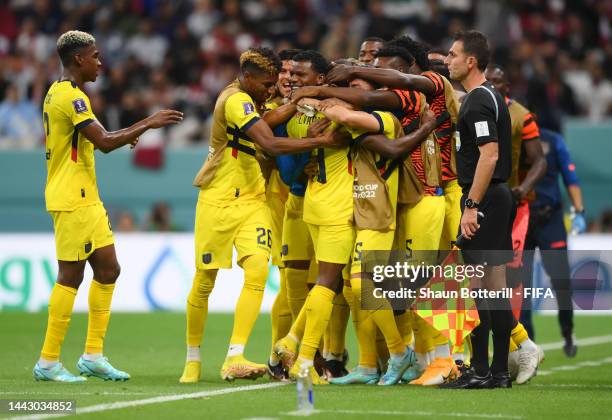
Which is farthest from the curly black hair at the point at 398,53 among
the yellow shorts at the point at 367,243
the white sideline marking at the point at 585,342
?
the white sideline marking at the point at 585,342

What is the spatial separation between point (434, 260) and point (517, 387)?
3.90 ft

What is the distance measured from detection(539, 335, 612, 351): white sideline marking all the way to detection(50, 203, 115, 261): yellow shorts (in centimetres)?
523

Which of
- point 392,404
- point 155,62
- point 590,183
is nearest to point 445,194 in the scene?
point 392,404

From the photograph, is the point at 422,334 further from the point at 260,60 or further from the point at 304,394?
the point at 260,60

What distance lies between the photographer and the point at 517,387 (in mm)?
8711

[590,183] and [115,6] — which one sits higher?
[115,6]

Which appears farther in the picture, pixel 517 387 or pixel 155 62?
pixel 155 62

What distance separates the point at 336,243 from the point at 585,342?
5140mm

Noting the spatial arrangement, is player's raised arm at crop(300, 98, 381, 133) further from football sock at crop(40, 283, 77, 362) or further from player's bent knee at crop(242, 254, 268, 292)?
football sock at crop(40, 283, 77, 362)

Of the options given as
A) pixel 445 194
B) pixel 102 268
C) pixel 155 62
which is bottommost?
pixel 102 268

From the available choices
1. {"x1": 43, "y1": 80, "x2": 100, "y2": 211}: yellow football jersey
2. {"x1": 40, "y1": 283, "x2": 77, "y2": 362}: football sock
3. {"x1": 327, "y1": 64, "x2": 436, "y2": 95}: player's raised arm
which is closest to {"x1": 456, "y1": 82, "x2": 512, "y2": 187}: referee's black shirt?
{"x1": 327, "y1": 64, "x2": 436, "y2": 95}: player's raised arm

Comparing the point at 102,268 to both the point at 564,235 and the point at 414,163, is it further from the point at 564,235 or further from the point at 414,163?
the point at 564,235

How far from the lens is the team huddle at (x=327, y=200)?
28.2 feet

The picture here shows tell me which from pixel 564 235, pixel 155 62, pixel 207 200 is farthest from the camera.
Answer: pixel 155 62
